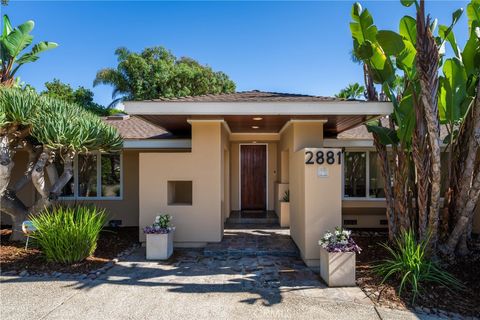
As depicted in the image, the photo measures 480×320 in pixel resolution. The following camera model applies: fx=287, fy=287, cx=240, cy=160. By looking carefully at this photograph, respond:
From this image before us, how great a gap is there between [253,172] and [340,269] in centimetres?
658


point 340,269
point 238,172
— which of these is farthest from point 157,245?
point 238,172

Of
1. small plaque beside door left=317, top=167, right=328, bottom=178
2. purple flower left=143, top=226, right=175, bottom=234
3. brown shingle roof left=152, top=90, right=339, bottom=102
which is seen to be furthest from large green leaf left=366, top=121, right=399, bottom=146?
purple flower left=143, top=226, right=175, bottom=234

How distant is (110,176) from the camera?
10.2 metres

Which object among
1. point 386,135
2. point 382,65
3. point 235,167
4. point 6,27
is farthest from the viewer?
point 235,167

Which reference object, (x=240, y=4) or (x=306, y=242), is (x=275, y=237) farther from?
(x=240, y=4)

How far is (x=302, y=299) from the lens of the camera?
455 centimetres

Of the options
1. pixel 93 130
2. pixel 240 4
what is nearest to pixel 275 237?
pixel 93 130

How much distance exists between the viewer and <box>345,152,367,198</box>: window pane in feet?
33.2

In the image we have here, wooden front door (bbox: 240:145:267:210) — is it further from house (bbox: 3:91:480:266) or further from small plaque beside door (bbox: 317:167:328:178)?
small plaque beside door (bbox: 317:167:328:178)

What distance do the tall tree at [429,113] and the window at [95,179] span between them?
8339 mm

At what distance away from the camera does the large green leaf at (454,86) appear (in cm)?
570

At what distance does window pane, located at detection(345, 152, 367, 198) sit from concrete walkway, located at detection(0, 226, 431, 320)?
5.07m

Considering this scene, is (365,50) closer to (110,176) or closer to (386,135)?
(386,135)

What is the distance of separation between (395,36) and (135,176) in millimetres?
8636
